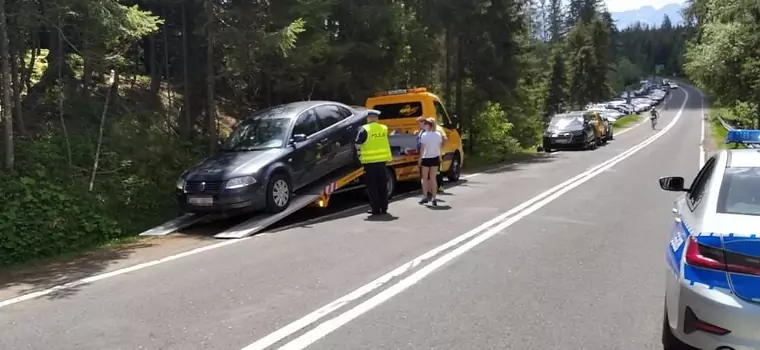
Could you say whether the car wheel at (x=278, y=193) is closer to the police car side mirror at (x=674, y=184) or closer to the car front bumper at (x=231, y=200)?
the car front bumper at (x=231, y=200)

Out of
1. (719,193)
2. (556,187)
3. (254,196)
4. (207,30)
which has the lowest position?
(556,187)

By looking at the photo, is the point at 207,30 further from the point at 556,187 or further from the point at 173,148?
the point at 556,187

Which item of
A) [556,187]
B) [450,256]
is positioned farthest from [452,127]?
[450,256]

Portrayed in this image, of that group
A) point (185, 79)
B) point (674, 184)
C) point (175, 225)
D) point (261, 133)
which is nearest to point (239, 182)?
point (175, 225)

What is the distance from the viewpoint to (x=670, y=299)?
4.60m

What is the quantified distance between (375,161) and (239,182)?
2.57m

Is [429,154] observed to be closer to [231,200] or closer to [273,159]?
[273,159]

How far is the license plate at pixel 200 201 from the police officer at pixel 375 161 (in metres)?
2.72

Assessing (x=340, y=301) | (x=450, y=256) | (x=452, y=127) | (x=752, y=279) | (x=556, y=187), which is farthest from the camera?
(x=452, y=127)

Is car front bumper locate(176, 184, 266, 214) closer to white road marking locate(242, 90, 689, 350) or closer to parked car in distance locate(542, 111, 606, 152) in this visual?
white road marking locate(242, 90, 689, 350)

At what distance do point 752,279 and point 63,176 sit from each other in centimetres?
1006

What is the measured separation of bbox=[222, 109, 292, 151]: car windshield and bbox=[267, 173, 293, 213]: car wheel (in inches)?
27.3

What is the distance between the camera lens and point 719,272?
4.08 meters

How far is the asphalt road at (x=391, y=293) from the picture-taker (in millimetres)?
5469
